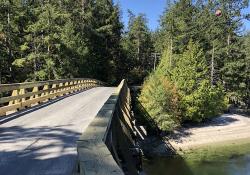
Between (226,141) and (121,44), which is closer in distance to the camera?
(226,141)

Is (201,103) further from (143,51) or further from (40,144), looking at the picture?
(143,51)

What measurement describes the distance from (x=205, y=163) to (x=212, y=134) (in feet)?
43.9

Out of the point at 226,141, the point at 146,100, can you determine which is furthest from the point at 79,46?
the point at 226,141

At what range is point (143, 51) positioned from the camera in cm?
10025

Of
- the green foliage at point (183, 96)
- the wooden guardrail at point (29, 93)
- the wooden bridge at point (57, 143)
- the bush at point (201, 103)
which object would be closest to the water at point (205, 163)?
the green foliage at point (183, 96)

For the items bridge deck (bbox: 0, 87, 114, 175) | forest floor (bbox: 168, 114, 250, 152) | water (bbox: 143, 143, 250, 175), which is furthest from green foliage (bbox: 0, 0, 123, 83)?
bridge deck (bbox: 0, 87, 114, 175)

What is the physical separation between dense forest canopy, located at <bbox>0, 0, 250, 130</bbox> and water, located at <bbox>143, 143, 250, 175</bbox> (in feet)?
20.6

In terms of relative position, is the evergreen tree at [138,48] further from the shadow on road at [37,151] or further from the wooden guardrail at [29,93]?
the shadow on road at [37,151]

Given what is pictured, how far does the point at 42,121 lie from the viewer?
490 inches

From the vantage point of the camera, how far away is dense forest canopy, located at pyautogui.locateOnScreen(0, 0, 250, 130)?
153 ft

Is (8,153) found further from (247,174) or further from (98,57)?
(98,57)

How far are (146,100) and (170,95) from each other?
10.2ft

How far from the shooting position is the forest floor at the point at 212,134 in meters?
47.0

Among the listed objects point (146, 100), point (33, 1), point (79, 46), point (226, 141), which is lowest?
point (226, 141)
